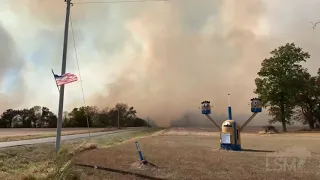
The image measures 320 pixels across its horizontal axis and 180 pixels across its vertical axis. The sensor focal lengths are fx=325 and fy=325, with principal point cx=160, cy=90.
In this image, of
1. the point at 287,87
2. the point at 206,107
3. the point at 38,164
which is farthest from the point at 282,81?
the point at 38,164

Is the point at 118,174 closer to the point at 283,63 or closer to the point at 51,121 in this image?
the point at 283,63

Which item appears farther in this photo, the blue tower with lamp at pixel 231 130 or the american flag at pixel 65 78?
the blue tower with lamp at pixel 231 130

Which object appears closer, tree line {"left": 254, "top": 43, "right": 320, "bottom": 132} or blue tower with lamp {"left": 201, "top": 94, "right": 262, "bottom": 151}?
blue tower with lamp {"left": 201, "top": 94, "right": 262, "bottom": 151}

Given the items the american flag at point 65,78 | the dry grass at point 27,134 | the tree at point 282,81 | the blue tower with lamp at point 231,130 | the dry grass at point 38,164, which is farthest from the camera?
the tree at point 282,81

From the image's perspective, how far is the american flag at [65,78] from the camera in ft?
60.4

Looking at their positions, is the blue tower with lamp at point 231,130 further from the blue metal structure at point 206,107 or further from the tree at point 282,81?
the tree at point 282,81

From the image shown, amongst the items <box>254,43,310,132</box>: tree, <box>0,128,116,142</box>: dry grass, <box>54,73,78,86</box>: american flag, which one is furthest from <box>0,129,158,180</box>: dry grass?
<box>254,43,310,132</box>: tree

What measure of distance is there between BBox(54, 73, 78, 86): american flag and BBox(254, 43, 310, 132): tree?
4022 cm

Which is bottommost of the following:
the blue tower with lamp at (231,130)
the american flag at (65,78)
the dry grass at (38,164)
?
the dry grass at (38,164)

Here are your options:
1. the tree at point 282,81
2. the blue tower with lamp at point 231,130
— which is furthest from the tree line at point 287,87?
the blue tower with lamp at point 231,130

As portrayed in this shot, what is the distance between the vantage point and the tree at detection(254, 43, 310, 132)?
170 feet

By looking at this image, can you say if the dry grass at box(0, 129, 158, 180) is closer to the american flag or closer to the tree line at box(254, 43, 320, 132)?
the american flag

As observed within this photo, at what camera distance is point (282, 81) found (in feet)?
170

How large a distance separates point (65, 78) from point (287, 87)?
136 ft
